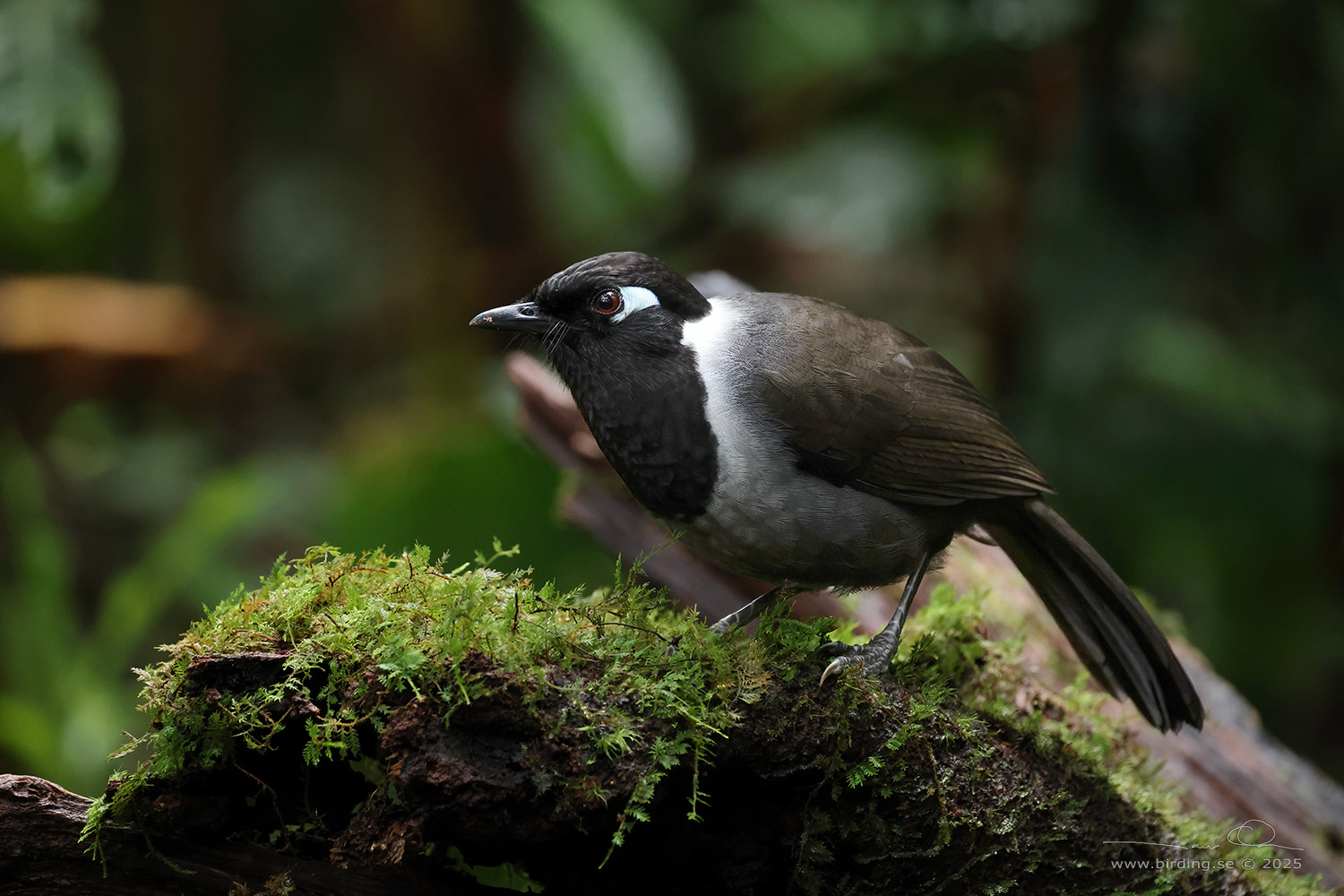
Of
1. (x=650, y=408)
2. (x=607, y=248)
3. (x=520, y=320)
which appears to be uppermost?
(x=607, y=248)

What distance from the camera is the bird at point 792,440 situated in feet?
9.29

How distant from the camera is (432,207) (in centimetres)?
786

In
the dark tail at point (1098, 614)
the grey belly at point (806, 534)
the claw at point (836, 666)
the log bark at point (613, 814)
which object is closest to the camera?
the log bark at point (613, 814)

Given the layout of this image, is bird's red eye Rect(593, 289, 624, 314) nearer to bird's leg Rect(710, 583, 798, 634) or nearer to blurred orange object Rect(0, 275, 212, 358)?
bird's leg Rect(710, 583, 798, 634)

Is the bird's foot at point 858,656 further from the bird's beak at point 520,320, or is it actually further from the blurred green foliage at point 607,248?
the blurred green foliage at point 607,248

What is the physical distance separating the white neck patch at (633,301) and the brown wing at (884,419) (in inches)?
15.0

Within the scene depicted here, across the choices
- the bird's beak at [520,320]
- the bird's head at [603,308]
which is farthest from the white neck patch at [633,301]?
the bird's beak at [520,320]

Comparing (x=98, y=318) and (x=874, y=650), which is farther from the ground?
(x=98, y=318)

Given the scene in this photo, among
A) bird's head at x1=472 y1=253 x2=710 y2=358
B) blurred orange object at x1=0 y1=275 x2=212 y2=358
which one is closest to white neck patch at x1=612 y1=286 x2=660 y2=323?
bird's head at x1=472 y1=253 x2=710 y2=358

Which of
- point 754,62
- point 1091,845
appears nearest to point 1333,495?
point 1091,845

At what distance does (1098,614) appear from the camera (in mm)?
3312

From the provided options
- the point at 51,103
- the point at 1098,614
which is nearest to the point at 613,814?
the point at 1098,614

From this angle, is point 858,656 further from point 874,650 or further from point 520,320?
point 520,320

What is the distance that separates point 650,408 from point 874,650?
0.85 metres
